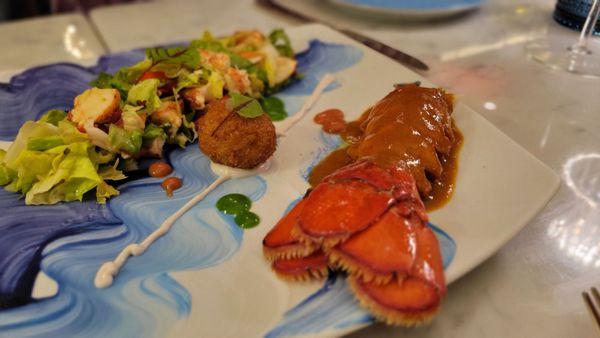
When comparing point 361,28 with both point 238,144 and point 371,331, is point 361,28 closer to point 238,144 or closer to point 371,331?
point 238,144

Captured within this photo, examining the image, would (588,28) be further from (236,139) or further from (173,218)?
(173,218)

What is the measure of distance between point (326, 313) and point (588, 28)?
92.8 inches

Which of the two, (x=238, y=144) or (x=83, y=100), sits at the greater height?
(x=83, y=100)

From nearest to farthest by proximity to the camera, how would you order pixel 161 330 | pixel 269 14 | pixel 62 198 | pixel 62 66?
pixel 161 330
pixel 62 198
pixel 62 66
pixel 269 14

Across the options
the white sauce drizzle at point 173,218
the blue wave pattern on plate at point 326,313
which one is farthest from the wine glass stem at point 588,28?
the blue wave pattern on plate at point 326,313

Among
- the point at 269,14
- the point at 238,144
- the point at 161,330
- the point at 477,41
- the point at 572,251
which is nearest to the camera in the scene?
the point at 161,330

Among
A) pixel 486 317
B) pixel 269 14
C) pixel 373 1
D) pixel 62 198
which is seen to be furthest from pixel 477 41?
pixel 62 198

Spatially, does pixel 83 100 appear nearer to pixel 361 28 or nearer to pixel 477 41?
pixel 361 28

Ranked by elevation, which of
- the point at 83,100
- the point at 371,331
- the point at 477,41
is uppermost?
the point at 83,100

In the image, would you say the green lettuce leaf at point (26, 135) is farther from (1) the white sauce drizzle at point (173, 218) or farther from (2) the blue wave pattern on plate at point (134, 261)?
(1) the white sauce drizzle at point (173, 218)

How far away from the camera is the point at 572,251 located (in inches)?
57.5

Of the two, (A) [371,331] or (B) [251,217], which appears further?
(B) [251,217]

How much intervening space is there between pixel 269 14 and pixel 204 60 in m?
1.38

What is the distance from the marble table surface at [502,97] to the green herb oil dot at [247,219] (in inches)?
18.5
